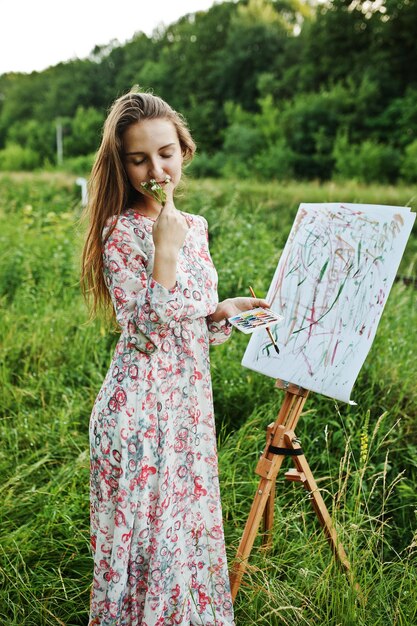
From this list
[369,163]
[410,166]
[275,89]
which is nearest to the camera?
[410,166]

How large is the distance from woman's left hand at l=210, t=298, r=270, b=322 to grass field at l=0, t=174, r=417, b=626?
1.49 ft

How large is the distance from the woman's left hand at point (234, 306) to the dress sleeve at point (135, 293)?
0.79 feet

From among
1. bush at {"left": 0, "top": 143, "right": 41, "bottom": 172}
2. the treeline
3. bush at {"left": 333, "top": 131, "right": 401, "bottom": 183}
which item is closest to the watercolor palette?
the treeline

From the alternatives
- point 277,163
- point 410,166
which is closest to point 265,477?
point 410,166

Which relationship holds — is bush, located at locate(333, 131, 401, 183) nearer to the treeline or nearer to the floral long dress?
the treeline

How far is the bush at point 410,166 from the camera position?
15734mm

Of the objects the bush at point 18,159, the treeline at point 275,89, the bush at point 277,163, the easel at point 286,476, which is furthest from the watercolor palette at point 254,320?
the bush at point 18,159

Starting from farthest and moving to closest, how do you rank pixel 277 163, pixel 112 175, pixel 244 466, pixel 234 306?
pixel 277 163 → pixel 244 466 → pixel 234 306 → pixel 112 175

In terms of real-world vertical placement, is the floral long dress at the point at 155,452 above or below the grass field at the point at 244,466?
above

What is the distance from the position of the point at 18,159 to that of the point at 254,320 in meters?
33.7

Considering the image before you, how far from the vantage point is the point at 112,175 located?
5.90 ft

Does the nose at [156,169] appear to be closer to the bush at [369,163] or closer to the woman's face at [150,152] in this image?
the woman's face at [150,152]

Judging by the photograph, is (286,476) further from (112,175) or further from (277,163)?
(277,163)

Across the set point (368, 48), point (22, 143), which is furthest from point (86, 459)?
point (22, 143)
